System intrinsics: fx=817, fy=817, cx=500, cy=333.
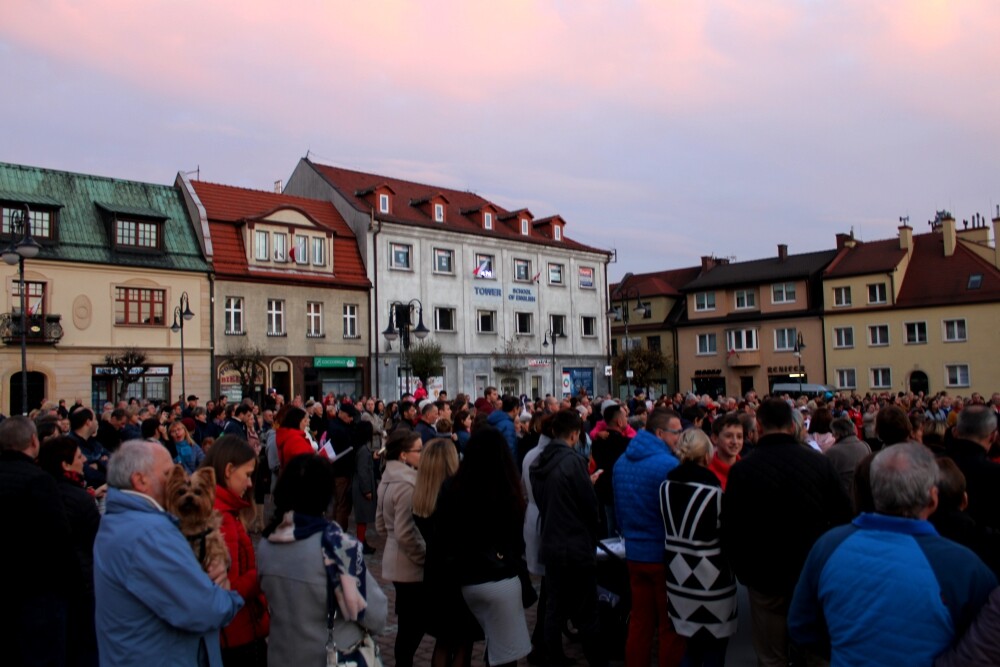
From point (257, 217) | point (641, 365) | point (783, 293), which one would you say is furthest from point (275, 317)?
point (783, 293)

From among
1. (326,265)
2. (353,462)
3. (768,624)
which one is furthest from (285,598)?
(326,265)

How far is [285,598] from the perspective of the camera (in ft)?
13.4

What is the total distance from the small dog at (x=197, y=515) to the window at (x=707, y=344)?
179 ft

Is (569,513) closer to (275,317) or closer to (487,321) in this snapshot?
(275,317)

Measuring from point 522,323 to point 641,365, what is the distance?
11.5 m

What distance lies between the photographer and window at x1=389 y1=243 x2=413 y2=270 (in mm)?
40344

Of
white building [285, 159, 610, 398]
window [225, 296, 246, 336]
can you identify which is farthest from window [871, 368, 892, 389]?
window [225, 296, 246, 336]

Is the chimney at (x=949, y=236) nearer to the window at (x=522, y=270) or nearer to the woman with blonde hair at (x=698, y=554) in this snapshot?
the window at (x=522, y=270)

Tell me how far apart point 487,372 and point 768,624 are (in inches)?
1503

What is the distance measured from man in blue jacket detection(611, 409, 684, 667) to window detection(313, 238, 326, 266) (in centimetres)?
3337

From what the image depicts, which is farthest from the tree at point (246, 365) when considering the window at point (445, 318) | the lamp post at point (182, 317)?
the window at point (445, 318)

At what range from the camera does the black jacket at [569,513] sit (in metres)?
6.34

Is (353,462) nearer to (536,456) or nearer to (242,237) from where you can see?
(536,456)

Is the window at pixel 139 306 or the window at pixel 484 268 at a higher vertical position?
the window at pixel 484 268
